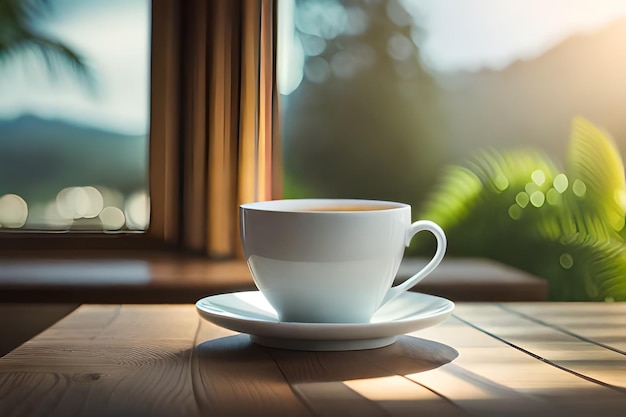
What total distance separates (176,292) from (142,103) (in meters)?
0.83

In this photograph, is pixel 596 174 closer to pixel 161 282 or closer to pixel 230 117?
pixel 230 117

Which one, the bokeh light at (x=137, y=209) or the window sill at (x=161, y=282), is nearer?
the window sill at (x=161, y=282)

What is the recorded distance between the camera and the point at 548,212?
10.4 feet

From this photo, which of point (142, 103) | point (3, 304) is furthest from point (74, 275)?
point (142, 103)

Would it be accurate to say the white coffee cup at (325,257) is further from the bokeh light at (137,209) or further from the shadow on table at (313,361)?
the bokeh light at (137,209)

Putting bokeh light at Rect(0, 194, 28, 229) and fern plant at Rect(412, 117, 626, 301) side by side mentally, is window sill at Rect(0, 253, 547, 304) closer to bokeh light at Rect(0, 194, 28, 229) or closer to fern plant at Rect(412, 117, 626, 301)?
bokeh light at Rect(0, 194, 28, 229)

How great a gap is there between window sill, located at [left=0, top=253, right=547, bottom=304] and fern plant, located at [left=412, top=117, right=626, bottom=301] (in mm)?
1092

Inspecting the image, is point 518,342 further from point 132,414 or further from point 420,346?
point 132,414

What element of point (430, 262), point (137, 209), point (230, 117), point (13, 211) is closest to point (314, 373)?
point (430, 262)

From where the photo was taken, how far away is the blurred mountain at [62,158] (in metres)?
2.38

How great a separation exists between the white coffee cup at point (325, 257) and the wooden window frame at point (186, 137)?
1326mm

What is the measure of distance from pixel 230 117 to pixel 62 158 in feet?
1.89

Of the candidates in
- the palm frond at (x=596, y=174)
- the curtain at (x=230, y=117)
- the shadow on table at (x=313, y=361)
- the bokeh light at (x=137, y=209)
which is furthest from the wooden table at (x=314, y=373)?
the palm frond at (x=596, y=174)

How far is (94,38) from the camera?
2398 millimetres
